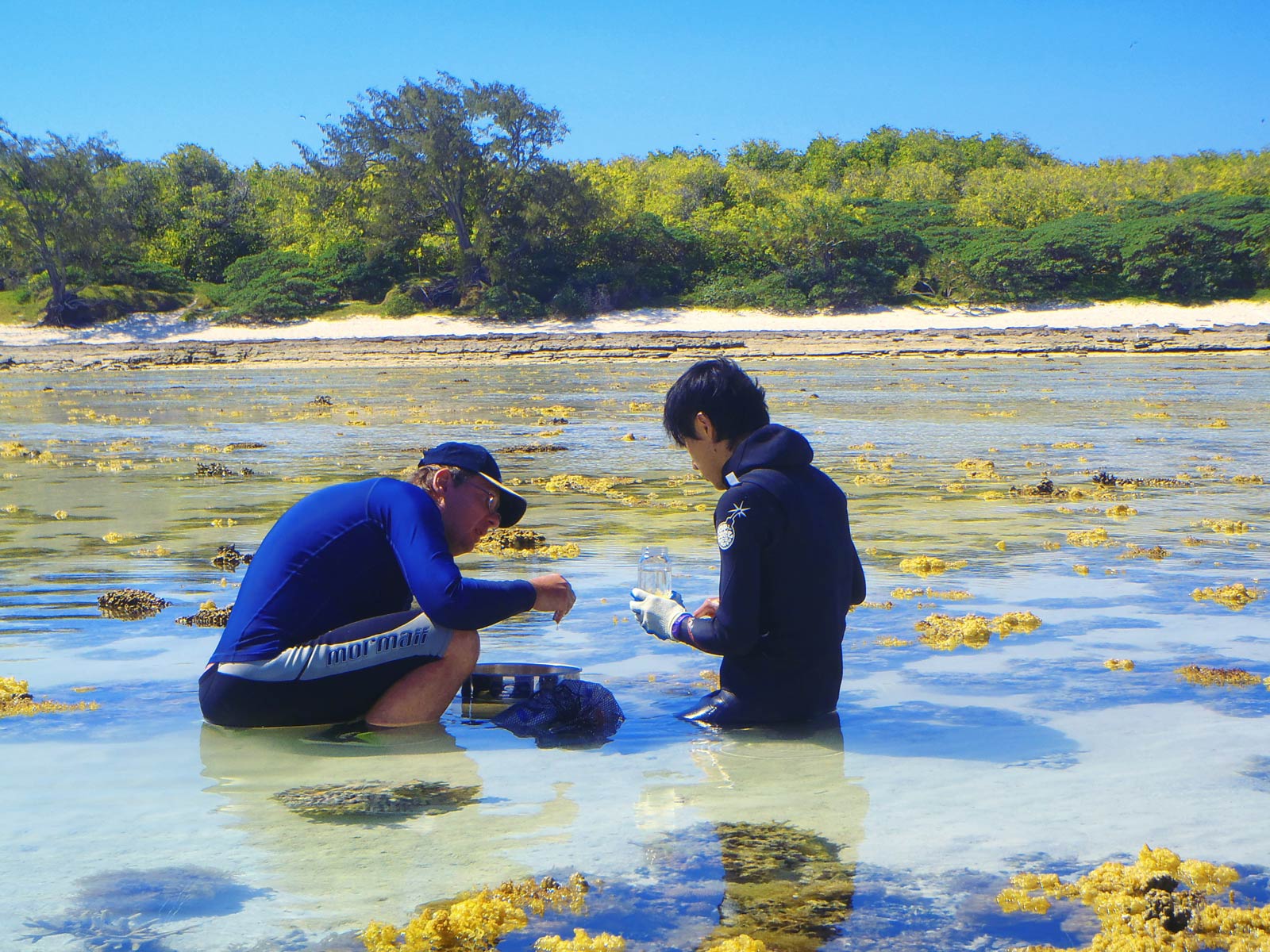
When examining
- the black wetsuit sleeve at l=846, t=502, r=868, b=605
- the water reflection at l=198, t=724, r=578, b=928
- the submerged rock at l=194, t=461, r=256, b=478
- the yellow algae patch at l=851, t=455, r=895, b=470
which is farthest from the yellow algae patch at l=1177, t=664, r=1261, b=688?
the submerged rock at l=194, t=461, r=256, b=478

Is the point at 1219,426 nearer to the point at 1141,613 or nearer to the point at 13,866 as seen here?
the point at 1141,613

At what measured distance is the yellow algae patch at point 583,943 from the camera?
2.75 meters

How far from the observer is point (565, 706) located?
437 centimetres

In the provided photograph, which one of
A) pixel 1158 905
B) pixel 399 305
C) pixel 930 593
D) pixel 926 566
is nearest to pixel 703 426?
pixel 1158 905

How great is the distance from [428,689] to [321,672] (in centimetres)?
36

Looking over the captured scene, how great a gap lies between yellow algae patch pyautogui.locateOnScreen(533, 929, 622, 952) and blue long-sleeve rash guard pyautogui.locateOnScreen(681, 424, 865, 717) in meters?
1.31

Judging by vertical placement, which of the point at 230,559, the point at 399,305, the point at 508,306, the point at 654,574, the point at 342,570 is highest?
the point at 399,305

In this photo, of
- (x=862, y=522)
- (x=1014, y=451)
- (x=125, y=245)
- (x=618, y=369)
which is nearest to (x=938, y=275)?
(x=618, y=369)

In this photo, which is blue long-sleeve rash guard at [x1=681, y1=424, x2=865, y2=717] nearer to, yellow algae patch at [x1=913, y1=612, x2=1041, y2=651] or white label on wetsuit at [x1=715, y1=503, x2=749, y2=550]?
white label on wetsuit at [x1=715, y1=503, x2=749, y2=550]

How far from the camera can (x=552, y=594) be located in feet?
13.8

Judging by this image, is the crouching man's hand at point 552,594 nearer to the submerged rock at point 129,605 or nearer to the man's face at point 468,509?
the man's face at point 468,509

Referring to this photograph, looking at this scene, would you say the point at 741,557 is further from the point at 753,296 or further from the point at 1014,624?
the point at 753,296

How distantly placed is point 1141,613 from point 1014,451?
7132 millimetres

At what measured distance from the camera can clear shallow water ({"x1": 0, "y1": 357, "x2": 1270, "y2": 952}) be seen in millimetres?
3082
